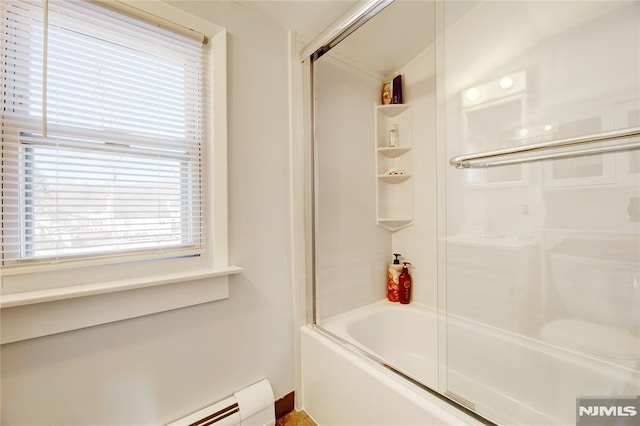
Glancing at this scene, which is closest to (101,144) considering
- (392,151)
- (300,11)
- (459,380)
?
(300,11)

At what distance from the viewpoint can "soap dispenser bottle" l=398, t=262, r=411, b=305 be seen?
5.77 feet

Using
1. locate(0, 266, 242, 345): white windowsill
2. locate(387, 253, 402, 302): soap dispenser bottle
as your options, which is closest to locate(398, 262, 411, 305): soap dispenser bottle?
locate(387, 253, 402, 302): soap dispenser bottle

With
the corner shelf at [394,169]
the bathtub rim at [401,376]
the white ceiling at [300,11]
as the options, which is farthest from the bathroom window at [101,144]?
the corner shelf at [394,169]

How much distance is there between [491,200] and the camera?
53.9 inches

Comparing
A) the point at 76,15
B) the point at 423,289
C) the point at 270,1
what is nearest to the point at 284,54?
the point at 270,1

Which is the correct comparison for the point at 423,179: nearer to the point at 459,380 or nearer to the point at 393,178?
A: the point at 393,178

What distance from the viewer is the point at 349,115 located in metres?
1.65

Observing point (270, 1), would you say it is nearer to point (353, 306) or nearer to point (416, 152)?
point (416, 152)

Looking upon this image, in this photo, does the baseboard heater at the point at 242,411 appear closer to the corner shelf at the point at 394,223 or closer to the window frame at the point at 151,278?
the window frame at the point at 151,278

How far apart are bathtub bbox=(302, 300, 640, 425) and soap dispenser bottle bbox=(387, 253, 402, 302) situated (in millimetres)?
413

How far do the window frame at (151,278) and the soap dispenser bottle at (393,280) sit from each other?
1.08 metres

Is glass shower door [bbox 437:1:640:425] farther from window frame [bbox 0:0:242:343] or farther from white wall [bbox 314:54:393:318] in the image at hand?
window frame [bbox 0:0:242:343]

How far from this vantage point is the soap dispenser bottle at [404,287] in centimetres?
176

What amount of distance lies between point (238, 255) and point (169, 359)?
1.54ft
